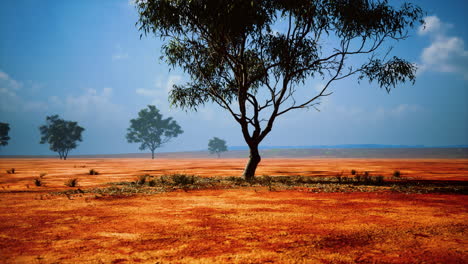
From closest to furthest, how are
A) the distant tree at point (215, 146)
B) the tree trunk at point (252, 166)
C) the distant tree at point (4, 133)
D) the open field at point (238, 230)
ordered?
the open field at point (238, 230) → the tree trunk at point (252, 166) → the distant tree at point (4, 133) → the distant tree at point (215, 146)

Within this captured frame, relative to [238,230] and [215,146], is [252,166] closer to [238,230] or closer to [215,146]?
[238,230]

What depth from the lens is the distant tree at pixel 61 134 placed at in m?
83.3

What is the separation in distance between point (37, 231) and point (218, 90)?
588 inches

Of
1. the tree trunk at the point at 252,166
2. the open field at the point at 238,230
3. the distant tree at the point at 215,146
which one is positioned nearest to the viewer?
the open field at the point at 238,230

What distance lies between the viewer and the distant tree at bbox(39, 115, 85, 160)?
8331 cm

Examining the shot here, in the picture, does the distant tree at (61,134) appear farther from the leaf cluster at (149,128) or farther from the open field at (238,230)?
the open field at (238,230)

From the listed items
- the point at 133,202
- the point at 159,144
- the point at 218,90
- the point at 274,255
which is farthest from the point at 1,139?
the point at 274,255

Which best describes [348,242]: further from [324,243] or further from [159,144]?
[159,144]

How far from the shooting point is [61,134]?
3302 inches

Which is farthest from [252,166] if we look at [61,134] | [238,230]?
[61,134]

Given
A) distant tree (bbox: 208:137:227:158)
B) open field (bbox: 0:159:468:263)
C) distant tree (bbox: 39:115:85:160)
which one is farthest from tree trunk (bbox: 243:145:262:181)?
distant tree (bbox: 208:137:227:158)

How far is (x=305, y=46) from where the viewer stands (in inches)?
694

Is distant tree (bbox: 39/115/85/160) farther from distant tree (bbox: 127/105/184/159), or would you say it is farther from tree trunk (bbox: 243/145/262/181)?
tree trunk (bbox: 243/145/262/181)

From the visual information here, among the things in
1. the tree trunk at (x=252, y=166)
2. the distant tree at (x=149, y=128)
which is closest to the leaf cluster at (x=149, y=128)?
the distant tree at (x=149, y=128)
